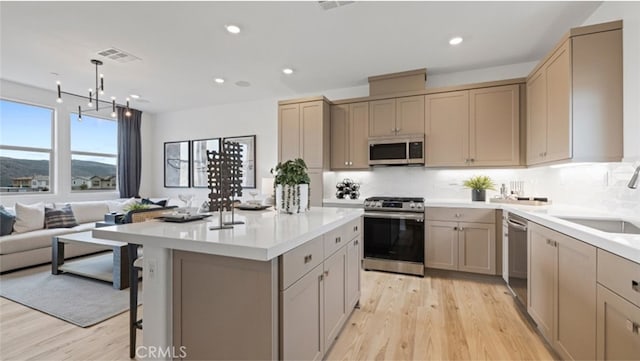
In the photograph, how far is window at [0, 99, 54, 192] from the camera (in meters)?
4.41

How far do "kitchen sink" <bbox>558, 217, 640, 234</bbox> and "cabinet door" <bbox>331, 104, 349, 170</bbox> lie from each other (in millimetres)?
2726

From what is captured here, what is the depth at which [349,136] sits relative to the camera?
4227 millimetres

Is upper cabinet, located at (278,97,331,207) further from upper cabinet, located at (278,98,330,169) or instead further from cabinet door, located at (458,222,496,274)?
cabinet door, located at (458,222,496,274)

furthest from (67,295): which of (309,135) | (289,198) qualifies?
(309,135)

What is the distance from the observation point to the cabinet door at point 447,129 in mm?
3635

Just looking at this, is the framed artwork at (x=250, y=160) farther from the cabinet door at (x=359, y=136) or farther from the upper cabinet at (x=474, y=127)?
the upper cabinet at (x=474, y=127)

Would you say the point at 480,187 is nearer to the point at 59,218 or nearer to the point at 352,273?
the point at 352,273

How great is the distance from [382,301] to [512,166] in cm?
234

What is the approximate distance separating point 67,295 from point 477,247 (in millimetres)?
4516

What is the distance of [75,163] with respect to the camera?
521 cm

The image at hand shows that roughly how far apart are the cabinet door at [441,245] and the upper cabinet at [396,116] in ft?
4.27

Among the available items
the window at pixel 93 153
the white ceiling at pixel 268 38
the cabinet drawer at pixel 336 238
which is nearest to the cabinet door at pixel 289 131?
the white ceiling at pixel 268 38

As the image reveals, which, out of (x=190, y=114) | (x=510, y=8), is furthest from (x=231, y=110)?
(x=510, y=8)

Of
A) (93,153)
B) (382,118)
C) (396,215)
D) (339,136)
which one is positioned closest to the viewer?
(396,215)
